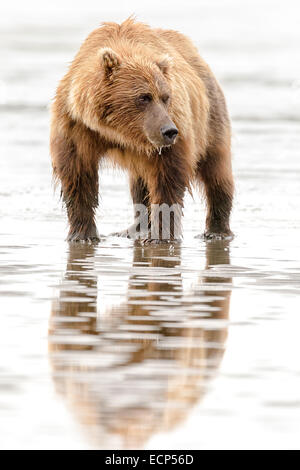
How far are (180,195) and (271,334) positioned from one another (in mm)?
4007

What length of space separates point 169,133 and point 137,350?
12.6ft

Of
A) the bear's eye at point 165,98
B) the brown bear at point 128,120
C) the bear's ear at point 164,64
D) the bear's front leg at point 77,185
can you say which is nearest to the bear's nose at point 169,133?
the brown bear at point 128,120

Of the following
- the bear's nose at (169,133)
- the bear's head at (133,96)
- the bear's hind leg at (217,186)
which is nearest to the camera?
the bear's nose at (169,133)

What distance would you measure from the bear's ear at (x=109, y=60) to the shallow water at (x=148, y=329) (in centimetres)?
138

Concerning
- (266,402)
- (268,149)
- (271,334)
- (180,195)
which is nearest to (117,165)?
(180,195)

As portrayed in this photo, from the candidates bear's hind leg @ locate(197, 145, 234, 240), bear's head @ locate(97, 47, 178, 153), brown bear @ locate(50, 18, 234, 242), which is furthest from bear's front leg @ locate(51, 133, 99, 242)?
bear's hind leg @ locate(197, 145, 234, 240)

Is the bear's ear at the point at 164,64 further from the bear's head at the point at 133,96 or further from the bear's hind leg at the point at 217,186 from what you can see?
the bear's hind leg at the point at 217,186

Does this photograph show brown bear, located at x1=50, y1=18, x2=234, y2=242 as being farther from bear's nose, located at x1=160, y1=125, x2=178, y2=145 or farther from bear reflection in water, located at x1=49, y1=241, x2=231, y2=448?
bear reflection in water, located at x1=49, y1=241, x2=231, y2=448

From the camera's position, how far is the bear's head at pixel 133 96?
852 centimetres

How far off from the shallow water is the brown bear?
1.45 feet

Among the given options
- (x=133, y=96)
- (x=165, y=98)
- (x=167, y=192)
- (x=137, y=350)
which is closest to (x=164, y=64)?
(x=165, y=98)

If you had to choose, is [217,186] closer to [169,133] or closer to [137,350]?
[169,133]

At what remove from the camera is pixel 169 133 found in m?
8.38
